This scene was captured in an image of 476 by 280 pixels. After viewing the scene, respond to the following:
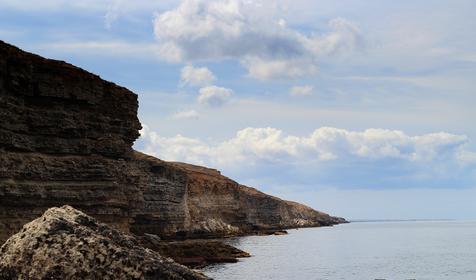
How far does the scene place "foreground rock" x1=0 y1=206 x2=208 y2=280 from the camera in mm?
5766

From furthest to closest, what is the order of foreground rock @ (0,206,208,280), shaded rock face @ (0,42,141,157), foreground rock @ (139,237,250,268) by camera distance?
foreground rock @ (139,237,250,268), shaded rock face @ (0,42,141,157), foreground rock @ (0,206,208,280)

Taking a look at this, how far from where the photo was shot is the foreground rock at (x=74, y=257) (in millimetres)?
5766

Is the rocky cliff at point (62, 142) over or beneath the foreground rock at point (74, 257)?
over

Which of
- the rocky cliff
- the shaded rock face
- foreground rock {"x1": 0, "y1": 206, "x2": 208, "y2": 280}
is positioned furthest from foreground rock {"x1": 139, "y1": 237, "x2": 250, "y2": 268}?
foreground rock {"x1": 0, "y1": 206, "x2": 208, "y2": 280}

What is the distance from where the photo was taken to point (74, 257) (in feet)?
19.0

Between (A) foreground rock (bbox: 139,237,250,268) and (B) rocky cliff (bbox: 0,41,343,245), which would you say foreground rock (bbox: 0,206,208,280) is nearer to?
(B) rocky cliff (bbox: 0,41,343,245)

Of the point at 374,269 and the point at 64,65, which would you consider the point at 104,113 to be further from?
the point at 374,269

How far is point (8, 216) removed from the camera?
2820 centimetres

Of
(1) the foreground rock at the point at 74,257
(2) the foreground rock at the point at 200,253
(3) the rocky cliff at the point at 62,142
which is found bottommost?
(2) the foreground rock at the point at 200,253

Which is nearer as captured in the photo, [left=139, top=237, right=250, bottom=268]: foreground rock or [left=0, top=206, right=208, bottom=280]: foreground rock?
[left=0, top=206, right=208, bottom=280]: foreground rock

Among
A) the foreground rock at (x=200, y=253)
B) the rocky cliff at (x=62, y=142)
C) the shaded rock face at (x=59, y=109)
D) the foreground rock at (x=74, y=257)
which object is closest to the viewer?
the foreground rock at (x=74, y=257)

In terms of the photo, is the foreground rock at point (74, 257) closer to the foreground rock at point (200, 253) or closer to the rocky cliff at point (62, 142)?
the rocky cliff at point (62, 142)

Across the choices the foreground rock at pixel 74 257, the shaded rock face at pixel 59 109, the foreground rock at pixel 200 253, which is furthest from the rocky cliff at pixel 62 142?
the foreground rock at pixel 74 257

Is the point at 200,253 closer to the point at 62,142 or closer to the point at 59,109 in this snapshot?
the point at 62,142
